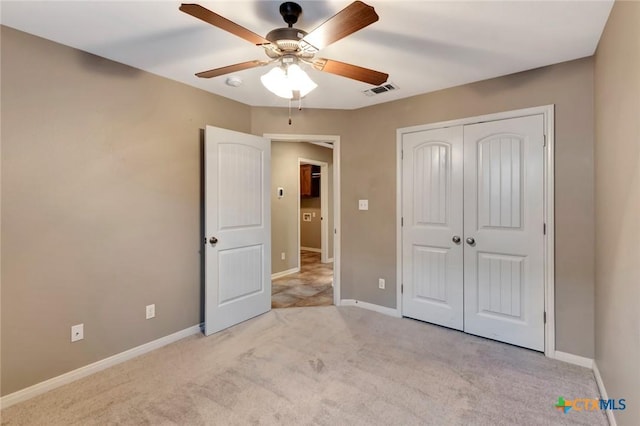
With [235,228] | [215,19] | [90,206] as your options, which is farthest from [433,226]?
[90,206]

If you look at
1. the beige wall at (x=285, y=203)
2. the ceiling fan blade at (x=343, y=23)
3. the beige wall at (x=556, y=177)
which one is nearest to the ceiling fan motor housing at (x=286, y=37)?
the ceiling fan blade at (x=343, y=23)

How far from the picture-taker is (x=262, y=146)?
3.41 meters

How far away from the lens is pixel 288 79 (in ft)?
5.99

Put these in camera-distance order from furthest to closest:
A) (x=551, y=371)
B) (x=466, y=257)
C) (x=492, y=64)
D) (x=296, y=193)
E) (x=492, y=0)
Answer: (x=296, y=193) → (x=466, y=257) → (x=492, y=64) → (x=551, y=371) → (x=492, y=0)

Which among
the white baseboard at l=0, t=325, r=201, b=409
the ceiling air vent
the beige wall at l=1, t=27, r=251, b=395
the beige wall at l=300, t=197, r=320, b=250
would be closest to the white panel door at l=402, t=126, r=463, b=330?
the ceiling air vent

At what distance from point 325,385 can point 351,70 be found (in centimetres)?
209

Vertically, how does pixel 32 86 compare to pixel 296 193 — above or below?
above

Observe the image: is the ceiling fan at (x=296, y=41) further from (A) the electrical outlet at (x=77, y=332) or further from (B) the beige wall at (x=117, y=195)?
(A) the electrical outlet at (x=77, y=332)

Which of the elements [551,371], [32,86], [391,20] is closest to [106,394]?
[32,86]

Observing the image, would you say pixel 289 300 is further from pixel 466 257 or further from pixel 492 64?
pixel 492 64

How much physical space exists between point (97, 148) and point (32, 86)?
1.65ft

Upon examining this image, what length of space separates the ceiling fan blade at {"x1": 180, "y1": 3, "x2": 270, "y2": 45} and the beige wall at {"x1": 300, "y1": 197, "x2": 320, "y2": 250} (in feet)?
18.8

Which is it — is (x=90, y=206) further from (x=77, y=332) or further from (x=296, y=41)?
(x=296, y=41)

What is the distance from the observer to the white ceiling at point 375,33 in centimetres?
173
